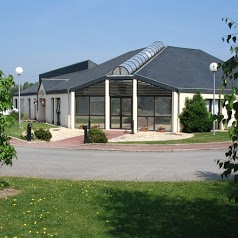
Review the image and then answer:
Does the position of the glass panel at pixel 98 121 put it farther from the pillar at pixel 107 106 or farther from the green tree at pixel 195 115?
the green tree at pixel 195 115

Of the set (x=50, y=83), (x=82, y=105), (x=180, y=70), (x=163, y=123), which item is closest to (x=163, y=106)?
(x=163, y=123)

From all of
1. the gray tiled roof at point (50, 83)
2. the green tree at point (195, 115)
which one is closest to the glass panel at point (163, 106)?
the green tree at point (195, 115)

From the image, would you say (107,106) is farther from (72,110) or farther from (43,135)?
(43,135)

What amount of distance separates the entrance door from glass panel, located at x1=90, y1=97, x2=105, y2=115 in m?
0.81

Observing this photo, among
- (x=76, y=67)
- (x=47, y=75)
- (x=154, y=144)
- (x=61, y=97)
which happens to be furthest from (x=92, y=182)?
(x=47, y=75)

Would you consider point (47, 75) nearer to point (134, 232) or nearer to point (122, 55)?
point (122, 55)

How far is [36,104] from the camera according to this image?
131ft

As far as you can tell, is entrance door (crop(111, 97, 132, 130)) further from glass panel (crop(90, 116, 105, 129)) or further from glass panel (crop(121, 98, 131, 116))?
glass panel (crop(90, 116, 105, 129))

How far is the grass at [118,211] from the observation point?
5.98 metres

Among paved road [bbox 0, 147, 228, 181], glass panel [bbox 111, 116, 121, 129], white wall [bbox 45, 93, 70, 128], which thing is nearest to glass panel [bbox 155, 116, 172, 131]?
glass panel [bbox 111, 116, 121, 129]

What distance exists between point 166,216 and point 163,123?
19689mm

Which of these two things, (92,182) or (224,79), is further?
(92,182)

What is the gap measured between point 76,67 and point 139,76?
21245 mm

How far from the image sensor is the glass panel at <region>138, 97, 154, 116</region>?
86.8 ft
